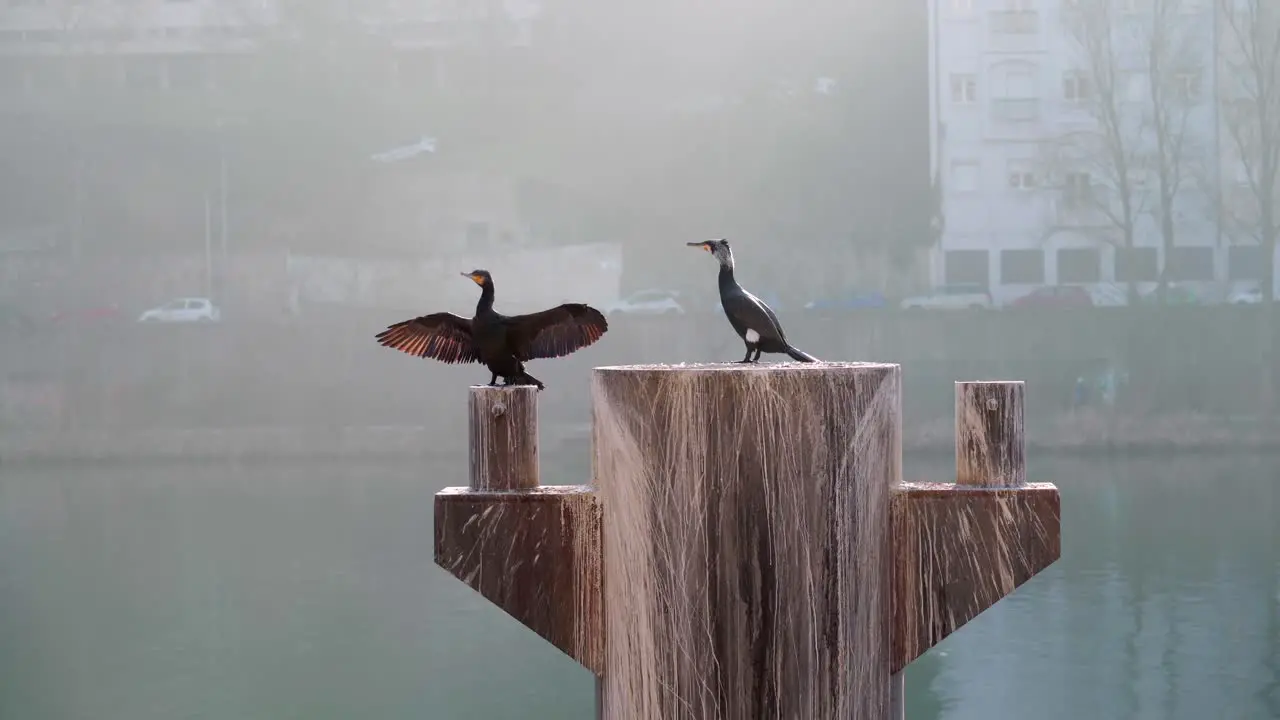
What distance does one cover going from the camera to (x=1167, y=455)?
26750mm

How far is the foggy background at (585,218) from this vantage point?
94.9 feet

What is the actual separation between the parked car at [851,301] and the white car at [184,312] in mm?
13826

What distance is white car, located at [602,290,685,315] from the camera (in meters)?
32.1

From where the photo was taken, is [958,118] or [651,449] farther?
[958,118]

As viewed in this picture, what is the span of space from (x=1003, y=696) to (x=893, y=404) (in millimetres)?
8454

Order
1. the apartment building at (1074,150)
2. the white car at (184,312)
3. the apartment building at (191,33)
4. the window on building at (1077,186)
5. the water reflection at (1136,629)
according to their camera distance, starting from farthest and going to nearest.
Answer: the apartment building at (191,33)
the white car at (184,312)
the window on building at (1077,186)
the apartment building at (1074,150)
the water reflection at (1136,629)

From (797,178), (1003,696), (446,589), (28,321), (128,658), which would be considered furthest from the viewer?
(797,178)

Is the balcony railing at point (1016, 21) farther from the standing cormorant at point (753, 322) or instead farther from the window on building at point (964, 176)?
the standing cormorant at point (753, 322)

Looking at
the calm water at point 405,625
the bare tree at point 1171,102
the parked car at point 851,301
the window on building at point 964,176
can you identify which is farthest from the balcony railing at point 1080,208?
the calm water at point 405,625

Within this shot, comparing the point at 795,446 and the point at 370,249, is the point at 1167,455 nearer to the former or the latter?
the point at 370,249

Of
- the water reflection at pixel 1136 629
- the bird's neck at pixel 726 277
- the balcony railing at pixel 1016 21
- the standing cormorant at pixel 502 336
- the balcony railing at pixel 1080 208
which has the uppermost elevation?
the balcony railing at pixel 1016 21

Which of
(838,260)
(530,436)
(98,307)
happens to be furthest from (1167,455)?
(530,436)

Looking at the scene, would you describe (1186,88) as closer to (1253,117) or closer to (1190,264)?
(1253,117)

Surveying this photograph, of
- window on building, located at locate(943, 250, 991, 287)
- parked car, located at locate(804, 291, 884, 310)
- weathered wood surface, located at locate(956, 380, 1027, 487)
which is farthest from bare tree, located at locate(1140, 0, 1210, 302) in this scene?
weathered wood surface, located at locate(956, 380, 1027, 487)
